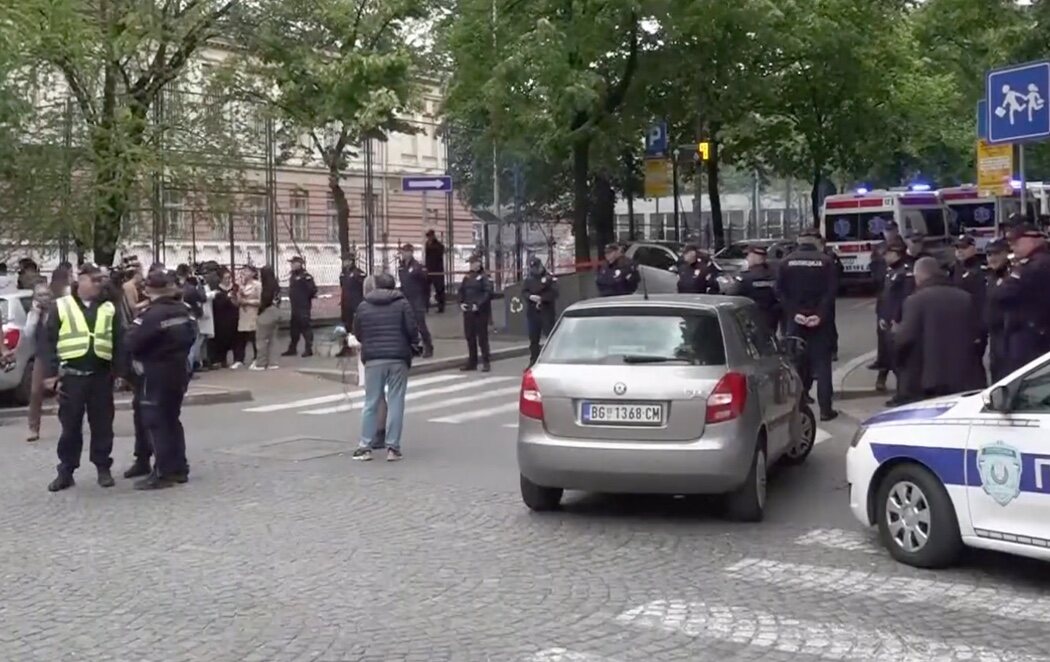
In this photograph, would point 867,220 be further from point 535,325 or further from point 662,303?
point 662,303

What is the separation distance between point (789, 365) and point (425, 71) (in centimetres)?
1935

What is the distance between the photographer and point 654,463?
9.10 m

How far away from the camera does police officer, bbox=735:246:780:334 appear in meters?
15.6

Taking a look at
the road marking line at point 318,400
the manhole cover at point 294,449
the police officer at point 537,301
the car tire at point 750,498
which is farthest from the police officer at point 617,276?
the car tire at point 750,498

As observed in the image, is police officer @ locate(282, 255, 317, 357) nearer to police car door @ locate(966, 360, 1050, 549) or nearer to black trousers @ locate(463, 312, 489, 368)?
black trousers @ locate(463, 312, 489, 368)

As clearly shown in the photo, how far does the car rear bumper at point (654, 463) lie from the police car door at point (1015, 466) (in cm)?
174

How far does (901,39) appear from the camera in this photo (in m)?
37.8

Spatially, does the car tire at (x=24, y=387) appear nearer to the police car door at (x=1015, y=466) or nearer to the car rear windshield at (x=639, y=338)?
the car rear windshield at (x=639, y=338)

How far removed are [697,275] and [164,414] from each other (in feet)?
28.3

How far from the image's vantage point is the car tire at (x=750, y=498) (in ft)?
30.9

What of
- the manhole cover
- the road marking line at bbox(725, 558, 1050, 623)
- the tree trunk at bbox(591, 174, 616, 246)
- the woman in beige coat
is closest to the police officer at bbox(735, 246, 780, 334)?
the manhole cover

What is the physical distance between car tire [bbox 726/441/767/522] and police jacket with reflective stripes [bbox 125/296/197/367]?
15.0ft

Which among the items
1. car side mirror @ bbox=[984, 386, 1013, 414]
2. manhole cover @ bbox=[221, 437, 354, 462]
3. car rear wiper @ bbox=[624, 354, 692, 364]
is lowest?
manhole cover @ bbox=[221, 437, 354, 462]

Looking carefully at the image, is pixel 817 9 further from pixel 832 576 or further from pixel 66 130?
pixel 832 576
